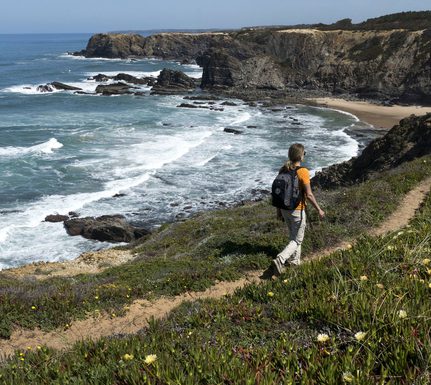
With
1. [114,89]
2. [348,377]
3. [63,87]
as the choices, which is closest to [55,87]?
[63,87]

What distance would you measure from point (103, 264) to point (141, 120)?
37.5 m

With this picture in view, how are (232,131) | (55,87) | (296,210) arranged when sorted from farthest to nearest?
(55,87), (232,131), (296,210)

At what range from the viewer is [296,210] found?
791cm

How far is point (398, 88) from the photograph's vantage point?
66.1 metres

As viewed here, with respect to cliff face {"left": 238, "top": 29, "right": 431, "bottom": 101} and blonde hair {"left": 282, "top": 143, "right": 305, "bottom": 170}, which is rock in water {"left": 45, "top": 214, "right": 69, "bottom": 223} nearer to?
blonde hair {"left": 282, "top": 143, "right": 305, "bottom": 170}

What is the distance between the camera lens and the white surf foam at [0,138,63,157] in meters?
36.3

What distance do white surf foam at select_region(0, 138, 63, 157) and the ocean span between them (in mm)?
79

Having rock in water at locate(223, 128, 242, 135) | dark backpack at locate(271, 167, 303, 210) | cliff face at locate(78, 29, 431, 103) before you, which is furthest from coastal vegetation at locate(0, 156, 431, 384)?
cliff face at locate(78, 29, 431, 103)

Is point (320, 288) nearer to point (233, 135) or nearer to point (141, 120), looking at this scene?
point (233, 135)

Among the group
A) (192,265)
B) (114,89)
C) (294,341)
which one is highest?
(294,341)

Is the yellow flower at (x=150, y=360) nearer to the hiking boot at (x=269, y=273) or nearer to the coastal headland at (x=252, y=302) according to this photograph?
the coastal headland at (x=252, y=302)

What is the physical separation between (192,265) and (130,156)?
86.2 ft

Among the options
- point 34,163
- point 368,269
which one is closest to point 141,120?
point 34,163

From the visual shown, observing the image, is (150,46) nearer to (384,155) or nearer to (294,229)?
(384,155)
